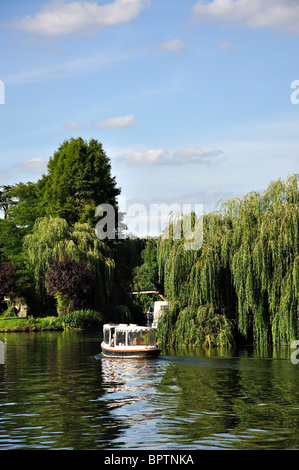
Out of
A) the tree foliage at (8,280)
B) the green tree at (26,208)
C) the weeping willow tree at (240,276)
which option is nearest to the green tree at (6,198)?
the green tree at (26,208)

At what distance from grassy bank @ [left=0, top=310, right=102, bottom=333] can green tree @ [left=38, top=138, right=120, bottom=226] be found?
560 inches

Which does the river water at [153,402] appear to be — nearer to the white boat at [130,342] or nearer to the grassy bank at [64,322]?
the white boat at [130,342]

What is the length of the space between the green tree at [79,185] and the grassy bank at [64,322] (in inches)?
560

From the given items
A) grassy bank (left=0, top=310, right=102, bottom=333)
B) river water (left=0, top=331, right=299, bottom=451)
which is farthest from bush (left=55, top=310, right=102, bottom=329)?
river water (left=0, top=331, right=299, bottom=451)

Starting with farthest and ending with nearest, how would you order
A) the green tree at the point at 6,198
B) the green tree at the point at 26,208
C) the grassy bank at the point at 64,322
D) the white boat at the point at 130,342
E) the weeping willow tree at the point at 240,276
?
the green tree at the point at 6,198
the green tree at the point at 26,208
the grassy bank at the point at 64,322
the weeping willow tree at the point at 240,276
the white boat at the point at 130,342

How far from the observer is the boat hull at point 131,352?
36094 mm

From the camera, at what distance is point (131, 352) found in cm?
3700

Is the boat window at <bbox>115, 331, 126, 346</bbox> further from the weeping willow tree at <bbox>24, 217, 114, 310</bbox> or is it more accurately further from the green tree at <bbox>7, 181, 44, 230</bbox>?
the green tree at <bbox>7, 181, 44, 230</bbox>

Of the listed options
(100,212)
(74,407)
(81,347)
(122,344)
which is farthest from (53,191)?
(74,407)

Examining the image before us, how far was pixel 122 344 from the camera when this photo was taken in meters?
38.5

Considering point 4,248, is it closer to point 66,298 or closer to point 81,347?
point 66,298

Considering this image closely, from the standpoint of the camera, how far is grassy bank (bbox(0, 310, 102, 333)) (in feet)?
204

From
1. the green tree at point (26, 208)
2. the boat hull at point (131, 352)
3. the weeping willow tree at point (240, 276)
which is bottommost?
the boat hull at point (131, 352)

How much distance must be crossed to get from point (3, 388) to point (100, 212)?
49290 millimetres
